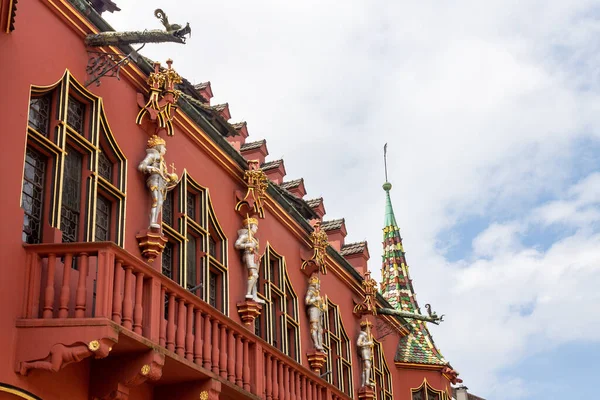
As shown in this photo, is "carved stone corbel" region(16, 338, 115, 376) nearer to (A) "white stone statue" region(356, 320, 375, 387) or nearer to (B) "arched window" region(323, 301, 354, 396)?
(B) "arched window" region(323, 301, 354, 396)

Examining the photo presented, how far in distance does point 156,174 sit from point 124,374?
3630 mm

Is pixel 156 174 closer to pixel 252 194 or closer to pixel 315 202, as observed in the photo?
pixel 252 194

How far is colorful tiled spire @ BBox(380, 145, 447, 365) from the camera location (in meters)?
27.5

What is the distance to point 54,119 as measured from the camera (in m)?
13.2

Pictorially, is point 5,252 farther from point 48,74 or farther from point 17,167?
point 48,74

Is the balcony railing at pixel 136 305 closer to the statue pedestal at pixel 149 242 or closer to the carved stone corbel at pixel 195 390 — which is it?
the carved stone corbel at pixel 195 390

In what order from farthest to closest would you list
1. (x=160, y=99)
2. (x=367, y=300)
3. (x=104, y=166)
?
(x=367, y=300) < (x=160, y=99) < (x=104, y=166)

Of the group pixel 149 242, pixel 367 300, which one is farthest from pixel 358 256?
pixel 149 242

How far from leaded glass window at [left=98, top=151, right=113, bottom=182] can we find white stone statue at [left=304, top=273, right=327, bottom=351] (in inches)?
282

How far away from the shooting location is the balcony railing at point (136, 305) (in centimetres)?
1148

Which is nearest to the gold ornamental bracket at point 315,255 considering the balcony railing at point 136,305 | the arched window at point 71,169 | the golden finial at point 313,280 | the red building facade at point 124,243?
the golden finial at point 313,280

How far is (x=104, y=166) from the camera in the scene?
47.0 ft

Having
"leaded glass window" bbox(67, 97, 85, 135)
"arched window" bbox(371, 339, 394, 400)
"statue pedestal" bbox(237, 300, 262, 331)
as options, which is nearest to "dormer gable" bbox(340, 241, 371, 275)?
"arched window" bbox(371, 339, 394, 400)

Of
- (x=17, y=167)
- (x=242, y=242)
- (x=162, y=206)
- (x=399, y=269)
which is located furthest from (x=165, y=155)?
(x=399, y=269)
